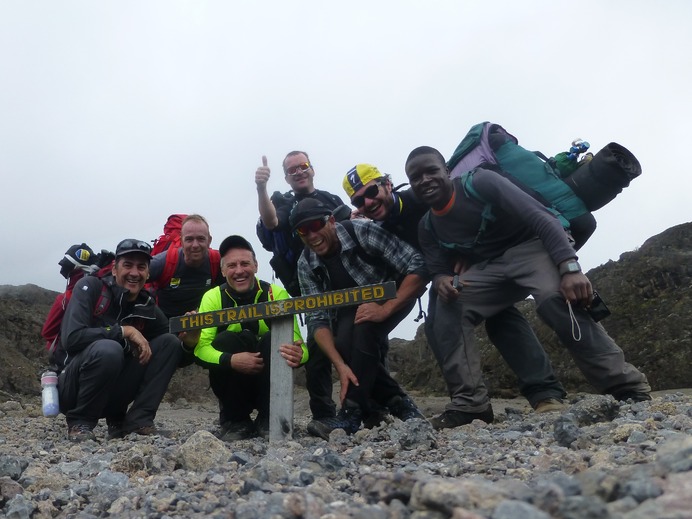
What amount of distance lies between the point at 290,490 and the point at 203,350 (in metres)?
3.44

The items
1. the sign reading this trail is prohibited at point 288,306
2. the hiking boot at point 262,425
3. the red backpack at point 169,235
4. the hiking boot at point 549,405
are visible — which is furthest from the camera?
the red backpack at point 169,235

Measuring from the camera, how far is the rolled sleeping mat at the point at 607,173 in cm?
595

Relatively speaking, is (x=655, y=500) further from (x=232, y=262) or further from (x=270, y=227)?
(x=270, y=227)

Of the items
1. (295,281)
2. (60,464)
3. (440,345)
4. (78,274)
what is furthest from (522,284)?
(78,274)

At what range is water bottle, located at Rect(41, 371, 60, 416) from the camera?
6559 millimetres

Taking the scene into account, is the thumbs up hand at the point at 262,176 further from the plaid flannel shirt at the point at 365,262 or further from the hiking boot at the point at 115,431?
the hiking boot at the point at 115,431

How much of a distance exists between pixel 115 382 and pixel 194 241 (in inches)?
63.8

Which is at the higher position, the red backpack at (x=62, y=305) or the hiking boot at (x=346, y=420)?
the red backpack at (x=62, y=305)

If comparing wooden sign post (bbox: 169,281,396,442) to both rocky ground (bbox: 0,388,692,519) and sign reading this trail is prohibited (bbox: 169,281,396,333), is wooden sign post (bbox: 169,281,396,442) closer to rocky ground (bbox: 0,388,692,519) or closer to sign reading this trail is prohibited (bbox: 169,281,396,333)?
sign reading this trail is prohibited (bbox: 169,281,396,333)

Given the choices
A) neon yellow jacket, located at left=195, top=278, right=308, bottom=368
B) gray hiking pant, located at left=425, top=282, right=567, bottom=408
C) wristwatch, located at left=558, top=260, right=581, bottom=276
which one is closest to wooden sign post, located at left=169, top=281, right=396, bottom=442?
neon yellow jacket, located at left=195, top=278, right=308, bottom=368

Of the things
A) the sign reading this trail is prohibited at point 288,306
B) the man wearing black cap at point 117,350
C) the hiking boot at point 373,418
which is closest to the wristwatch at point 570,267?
the sign reading this trail is prohibited at point 288,306

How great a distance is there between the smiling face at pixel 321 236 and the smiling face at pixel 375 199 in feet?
1.20

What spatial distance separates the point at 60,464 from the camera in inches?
192

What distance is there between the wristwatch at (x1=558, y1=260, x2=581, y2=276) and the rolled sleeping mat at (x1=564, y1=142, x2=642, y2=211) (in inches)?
30.0
